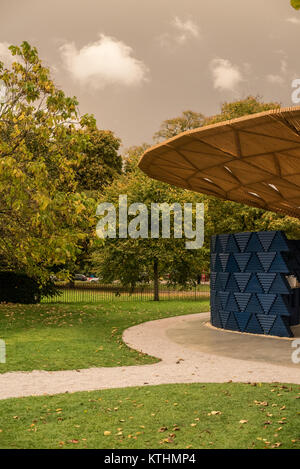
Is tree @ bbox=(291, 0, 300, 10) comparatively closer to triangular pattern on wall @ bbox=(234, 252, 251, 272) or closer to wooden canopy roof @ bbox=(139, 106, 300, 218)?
wooden canopy roof @ bbox=(139, 106, 300, 218)

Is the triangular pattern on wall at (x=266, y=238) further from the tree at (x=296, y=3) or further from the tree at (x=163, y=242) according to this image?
the tree at (x=163, y=242)

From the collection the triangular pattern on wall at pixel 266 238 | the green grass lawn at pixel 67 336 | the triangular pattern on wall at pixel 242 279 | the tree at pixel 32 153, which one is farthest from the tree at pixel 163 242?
the tree at pixel 32 153

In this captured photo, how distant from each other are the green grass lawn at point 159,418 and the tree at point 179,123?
151 feet

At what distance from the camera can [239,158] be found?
36.1 ft

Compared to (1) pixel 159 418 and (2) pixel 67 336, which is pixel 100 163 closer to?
(2) pixel 67 336

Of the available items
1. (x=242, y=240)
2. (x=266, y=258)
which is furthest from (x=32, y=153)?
(x=266, y=258)

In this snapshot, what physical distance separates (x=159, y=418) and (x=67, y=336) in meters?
8.76

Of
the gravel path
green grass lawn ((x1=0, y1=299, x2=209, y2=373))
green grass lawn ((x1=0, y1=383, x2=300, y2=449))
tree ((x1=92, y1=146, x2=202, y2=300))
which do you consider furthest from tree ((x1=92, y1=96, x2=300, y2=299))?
green grass lawn ((x1=0, y1=383, x2=300, y2=449))

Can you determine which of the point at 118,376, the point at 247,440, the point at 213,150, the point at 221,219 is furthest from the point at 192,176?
the point at 221,219

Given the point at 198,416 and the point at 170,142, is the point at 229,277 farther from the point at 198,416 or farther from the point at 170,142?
the point at 198,416

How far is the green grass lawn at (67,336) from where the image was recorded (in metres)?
11.4

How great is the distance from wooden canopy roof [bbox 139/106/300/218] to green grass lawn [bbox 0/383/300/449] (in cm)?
478

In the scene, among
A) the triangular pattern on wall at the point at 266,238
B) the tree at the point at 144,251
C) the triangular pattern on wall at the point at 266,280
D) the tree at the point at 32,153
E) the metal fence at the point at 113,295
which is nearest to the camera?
the tree at the point at 32,153

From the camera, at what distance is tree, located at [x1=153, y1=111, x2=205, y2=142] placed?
52.2m
